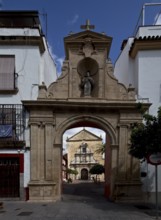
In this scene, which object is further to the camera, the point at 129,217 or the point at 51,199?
A: the point at 51,199

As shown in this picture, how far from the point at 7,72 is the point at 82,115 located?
4.57 metres

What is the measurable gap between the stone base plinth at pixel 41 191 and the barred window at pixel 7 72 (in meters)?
5.13

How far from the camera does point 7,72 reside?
17641 mm

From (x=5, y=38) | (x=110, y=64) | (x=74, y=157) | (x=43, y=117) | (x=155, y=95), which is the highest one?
(x=5, y=38)

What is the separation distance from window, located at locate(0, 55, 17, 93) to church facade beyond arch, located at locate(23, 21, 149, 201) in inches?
51.3

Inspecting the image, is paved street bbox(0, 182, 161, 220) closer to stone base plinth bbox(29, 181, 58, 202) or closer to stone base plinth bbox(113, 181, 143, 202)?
stone base plinth bbox(29, 181, 58, 202)

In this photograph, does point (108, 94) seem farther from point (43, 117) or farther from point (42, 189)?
point (42, 189)

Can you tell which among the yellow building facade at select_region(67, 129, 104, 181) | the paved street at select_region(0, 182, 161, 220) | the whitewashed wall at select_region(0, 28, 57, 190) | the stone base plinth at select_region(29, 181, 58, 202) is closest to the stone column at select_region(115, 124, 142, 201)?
the paved street at select_region(0, 182, 161, 220)

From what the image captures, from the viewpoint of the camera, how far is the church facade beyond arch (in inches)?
671

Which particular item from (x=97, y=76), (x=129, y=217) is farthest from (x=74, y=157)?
(x=129, y=217)

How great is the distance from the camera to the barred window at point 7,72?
57.5 feet

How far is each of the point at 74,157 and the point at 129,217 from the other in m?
53.6

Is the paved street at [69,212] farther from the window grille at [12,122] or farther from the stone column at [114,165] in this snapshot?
the window grille at [12,122]

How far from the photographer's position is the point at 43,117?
17281mm
